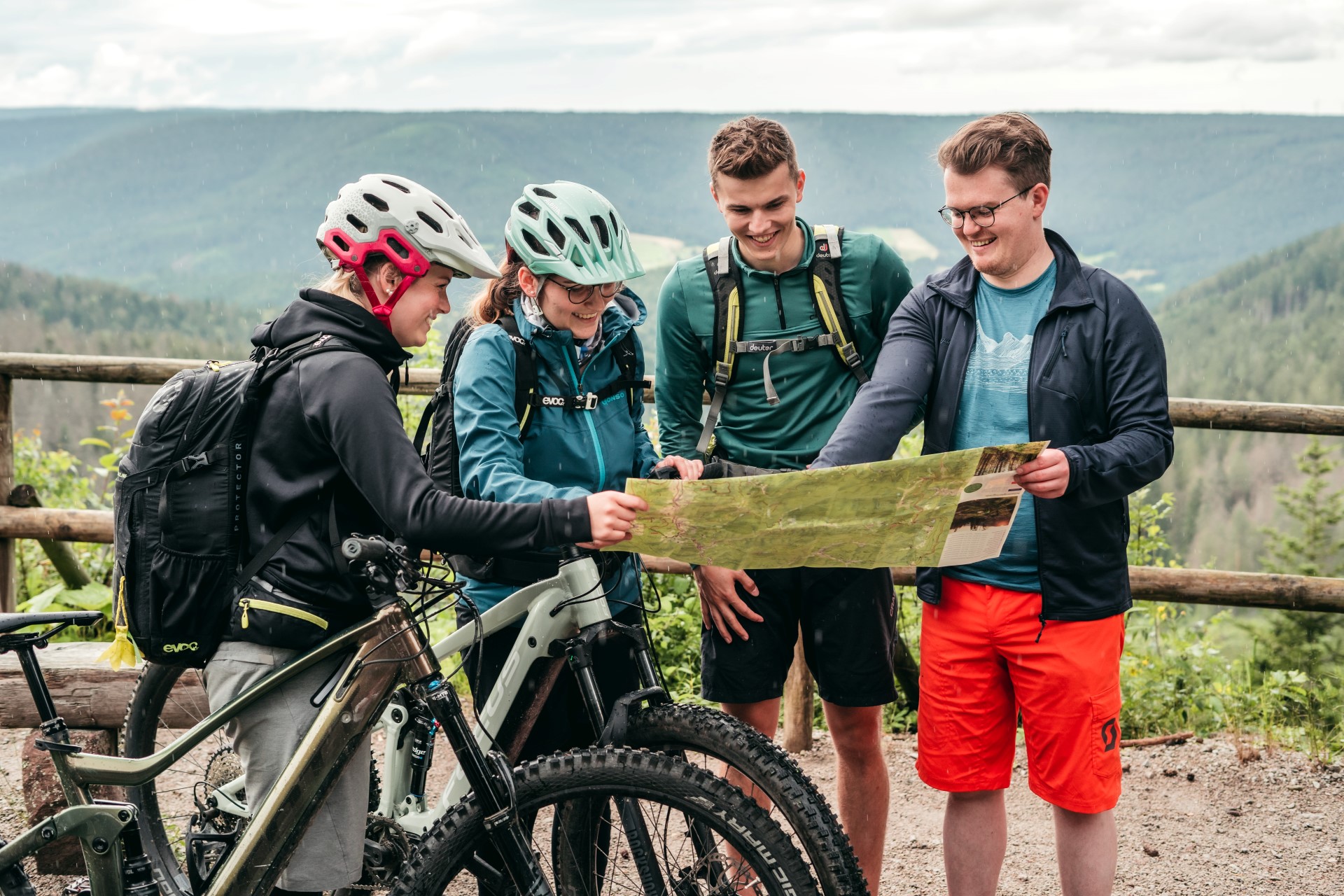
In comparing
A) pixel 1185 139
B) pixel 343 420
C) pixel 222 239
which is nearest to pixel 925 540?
pixel 343 420

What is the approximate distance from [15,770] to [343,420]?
12.3ft

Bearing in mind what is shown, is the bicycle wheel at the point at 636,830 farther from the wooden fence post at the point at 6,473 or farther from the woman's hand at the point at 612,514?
the wooden fence post at the point at 6,473

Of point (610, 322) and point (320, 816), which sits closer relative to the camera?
point (320, 816)

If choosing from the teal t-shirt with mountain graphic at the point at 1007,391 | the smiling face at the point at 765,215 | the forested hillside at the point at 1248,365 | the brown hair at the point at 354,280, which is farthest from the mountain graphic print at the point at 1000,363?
the forested hillside at the point at 1248,365

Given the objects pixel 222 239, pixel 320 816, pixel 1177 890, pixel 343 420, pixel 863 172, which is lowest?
pixel 1177 890

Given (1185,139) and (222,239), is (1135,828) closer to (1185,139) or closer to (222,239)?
(222,239)

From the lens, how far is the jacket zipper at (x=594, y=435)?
289 centimetres

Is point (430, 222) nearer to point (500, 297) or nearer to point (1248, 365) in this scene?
point (500, 297)

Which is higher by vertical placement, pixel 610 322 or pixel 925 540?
pixel 610 322

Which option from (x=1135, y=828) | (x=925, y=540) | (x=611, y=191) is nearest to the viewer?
(x=925, y=540)

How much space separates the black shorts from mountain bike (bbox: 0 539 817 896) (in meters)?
0.71

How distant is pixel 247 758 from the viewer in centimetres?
260

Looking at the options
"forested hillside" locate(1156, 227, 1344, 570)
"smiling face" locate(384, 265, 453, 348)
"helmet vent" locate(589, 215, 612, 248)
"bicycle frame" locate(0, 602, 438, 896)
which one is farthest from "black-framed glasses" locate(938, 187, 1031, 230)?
"forested hillside" locate(1156, 227, 1344, 570)

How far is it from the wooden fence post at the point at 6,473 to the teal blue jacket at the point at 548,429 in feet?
12.7
